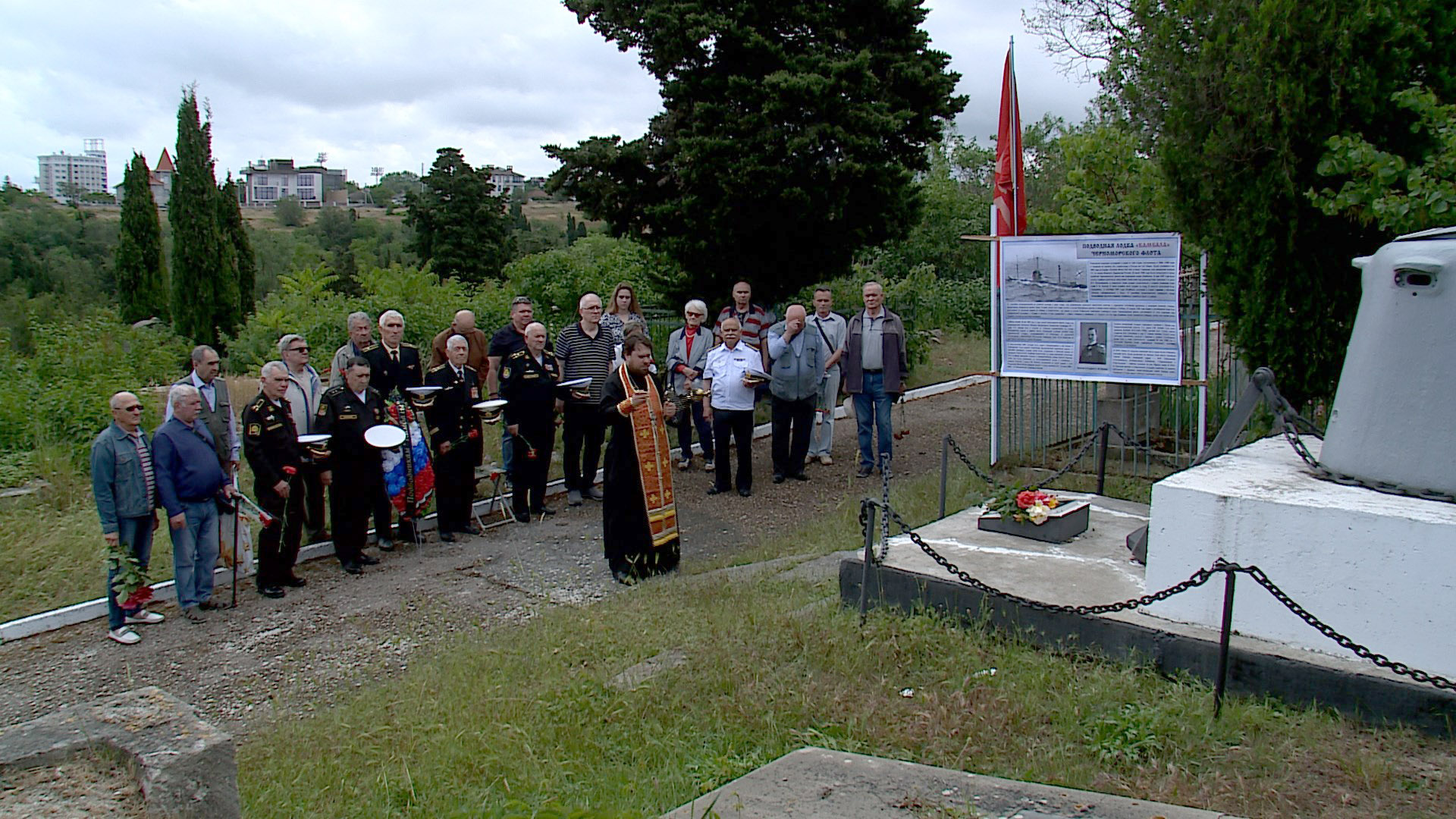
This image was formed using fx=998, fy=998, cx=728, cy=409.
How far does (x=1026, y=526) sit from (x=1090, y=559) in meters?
0.55

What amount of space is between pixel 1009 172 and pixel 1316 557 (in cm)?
601

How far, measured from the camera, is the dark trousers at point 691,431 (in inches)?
429

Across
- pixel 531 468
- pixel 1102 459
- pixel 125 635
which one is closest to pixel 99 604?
pixel 125 635

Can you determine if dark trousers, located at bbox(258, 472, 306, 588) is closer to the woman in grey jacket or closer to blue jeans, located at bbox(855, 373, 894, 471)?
the woman in grey jacket

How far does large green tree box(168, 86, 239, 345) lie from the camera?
27344 mm

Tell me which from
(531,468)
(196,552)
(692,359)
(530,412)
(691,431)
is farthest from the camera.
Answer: (691,431)

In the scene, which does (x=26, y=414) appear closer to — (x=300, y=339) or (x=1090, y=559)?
(x=300, y=339)

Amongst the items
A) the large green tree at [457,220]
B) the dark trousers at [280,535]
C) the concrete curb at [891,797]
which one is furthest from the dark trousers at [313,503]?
the large green tree at [457,220]

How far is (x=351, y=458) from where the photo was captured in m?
7.86

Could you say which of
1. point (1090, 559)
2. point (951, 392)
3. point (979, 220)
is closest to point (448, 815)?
point (1090, 559)

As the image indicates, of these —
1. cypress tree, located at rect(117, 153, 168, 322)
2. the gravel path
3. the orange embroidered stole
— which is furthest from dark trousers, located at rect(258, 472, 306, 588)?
cypress tree, located at rect(117, 153, 168, 322)

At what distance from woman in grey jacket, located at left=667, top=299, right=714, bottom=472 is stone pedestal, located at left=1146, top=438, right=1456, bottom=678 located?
5.70 meters

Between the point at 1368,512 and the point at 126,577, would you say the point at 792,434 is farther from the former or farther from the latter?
the point at 1368,512

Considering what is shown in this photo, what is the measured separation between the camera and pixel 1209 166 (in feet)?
27.7
